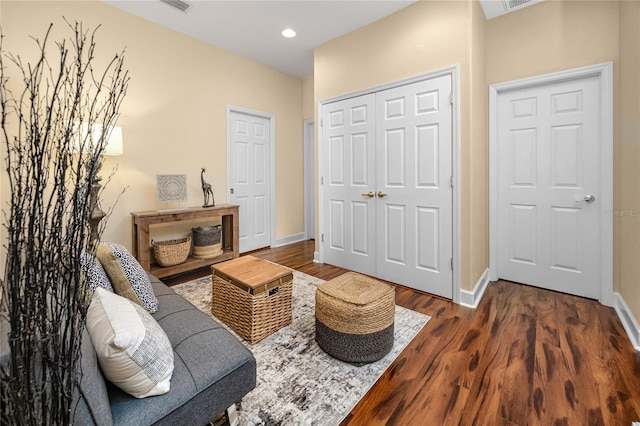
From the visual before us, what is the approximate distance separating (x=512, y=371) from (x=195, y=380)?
67.3 inches

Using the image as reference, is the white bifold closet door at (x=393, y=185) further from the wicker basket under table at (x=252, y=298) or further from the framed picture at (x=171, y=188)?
the framed picture at (x=171, y=188)

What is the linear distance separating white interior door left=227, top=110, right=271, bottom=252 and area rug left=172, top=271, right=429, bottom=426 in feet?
7.34

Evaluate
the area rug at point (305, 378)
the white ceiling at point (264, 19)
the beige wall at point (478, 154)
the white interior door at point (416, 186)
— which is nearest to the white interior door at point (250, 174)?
the white ceiling at point (264, 19)

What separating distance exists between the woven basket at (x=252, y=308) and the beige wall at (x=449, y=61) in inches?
62.7

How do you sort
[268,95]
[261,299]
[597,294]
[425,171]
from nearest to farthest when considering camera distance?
[261,299] < [597,294] < [425,171] < [268,95]

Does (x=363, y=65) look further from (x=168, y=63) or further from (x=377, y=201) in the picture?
(x=168, y=63)

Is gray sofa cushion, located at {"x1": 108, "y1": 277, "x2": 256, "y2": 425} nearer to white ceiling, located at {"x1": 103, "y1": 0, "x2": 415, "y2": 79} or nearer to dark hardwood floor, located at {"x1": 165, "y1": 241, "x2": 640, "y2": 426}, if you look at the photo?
dark hardwood floor, located at {"x1": 165, "y1": 241, "x2": 640, "y2": 426}

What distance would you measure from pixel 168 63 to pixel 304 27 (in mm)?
1593

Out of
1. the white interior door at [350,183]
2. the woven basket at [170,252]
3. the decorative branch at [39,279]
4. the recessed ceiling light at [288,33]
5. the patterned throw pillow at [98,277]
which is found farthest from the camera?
the recessed ceiling light at [288,33]

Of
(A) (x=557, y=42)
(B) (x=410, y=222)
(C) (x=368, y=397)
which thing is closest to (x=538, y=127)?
(A) (x=557, y=42)

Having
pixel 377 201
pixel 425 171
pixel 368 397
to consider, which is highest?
pixel 425 171

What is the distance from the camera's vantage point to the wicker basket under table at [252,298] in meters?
1.92

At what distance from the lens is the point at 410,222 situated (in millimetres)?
2840

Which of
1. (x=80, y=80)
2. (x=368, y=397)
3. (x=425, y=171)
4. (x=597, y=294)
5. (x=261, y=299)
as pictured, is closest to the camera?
(x=80, y=80)
